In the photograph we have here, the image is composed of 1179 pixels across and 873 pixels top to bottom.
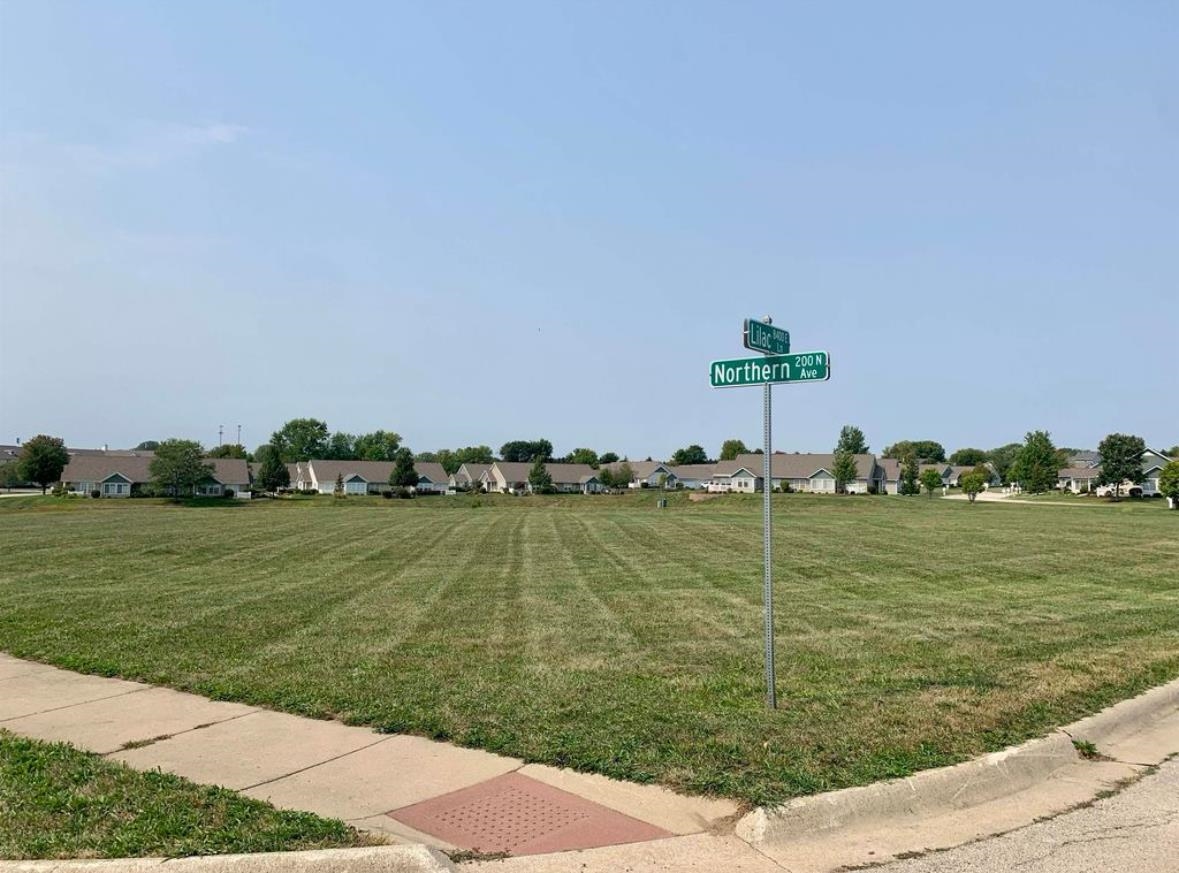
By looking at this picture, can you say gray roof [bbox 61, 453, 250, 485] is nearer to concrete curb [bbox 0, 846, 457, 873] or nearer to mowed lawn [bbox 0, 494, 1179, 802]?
mowed lawn [bbox 0, 494, 1179, 802]

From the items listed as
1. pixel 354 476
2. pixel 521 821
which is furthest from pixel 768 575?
pixel 354 476

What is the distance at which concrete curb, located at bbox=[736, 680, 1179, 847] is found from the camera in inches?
187

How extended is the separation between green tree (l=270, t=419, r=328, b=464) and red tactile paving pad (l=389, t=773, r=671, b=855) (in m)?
155

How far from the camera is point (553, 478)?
12794 cm

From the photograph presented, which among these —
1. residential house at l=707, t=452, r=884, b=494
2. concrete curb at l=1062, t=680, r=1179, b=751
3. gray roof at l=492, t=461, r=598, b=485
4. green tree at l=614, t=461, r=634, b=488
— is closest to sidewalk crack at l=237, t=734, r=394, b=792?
concrete curb at l=1062, t=680, r=1179, b=751

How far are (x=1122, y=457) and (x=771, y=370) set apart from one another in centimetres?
10312

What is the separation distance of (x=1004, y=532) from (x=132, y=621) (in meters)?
29.5

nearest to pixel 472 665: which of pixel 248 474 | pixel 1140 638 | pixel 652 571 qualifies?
pixel 1140 638

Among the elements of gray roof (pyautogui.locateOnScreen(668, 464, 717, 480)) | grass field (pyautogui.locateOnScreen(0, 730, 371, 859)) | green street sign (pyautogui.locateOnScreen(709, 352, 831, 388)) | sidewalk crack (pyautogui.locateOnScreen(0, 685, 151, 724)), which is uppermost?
gray roof (pyautogui.locateOnScreen(668, 464, 717, 480))

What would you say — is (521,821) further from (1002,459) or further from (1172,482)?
(1002,459)

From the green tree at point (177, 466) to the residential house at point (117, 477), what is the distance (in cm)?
1055

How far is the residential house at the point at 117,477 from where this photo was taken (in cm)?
9631

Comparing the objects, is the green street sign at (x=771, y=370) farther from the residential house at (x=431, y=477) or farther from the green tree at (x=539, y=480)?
the residential house at (x=431, y=477)

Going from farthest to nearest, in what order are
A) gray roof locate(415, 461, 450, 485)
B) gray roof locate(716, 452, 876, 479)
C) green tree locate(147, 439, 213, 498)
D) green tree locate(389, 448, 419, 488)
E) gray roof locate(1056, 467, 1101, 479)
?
1. gray roof locate(1056, 467, 1101, 479)
2. gray roof locate(415, 461, 450, 485)
3. green tree locate(389, 448, 419, 488)
4. gray roof locate(716, 452, 876, 479)
5. green tree locate(147, 439, 213, 498)
